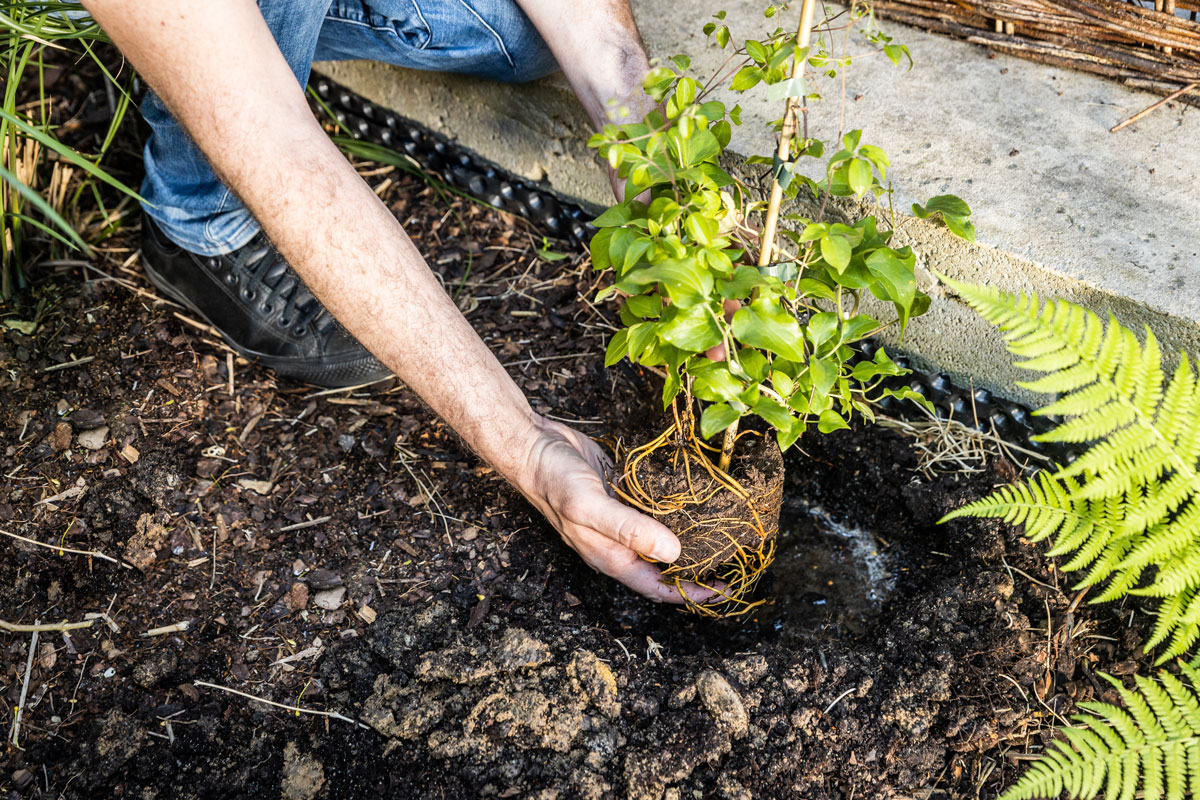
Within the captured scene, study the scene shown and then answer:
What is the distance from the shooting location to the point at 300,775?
140 cm

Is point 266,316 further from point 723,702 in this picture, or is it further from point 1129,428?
point 1129,428

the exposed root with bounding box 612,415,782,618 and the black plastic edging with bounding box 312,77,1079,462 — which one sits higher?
the black plastic edging with bounding box 312,77,1079,462

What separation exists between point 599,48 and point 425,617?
1.22 metres

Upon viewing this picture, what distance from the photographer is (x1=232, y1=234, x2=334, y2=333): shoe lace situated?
2047 millimetres

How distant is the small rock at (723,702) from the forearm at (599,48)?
113 centimetres

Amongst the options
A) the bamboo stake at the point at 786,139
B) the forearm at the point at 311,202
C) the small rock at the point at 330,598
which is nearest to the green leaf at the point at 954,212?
the bamboo stake at the point at 786,139

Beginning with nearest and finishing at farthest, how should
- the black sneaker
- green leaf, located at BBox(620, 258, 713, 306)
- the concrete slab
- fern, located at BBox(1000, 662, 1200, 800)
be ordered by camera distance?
green leaf, located at BBox(620, 258, 713, 306), fern, located at BBox(1000, 662, 1200, 800), the concrete slab, the black sneaker

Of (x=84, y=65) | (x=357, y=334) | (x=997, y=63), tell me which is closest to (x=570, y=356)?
(x=357, y=334)

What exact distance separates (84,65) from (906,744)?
302cm

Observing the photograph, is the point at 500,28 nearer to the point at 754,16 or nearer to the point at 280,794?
the point at 754,16

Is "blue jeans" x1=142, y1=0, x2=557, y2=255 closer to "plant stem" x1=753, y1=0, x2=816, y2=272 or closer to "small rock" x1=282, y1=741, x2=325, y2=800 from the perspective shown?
"plant stem" x1=753, y1=0, x2=816, y2=272

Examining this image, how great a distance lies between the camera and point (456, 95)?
2.36 metres

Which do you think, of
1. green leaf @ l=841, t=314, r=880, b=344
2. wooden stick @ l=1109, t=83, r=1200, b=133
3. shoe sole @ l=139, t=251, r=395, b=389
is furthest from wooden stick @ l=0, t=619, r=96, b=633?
wooden stick @ l=1109, t=83, r=1200, b=133

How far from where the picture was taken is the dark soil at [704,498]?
1534mm
